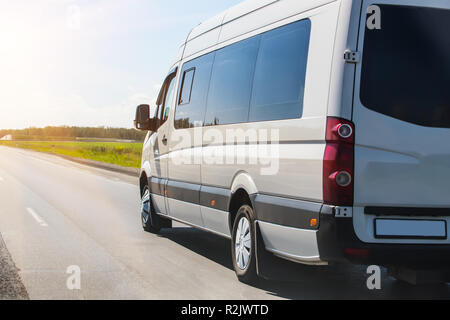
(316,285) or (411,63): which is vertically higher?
(411,63)

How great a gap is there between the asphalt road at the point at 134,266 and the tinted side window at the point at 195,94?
5.46 ft

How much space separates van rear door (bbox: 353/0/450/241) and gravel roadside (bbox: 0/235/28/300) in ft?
9.91

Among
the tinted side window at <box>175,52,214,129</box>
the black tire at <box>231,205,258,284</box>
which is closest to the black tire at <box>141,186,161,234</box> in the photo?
the tinted side window at <box>175,52,214,129</box>

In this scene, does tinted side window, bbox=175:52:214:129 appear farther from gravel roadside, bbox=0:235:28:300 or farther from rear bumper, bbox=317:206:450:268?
rear bumper, bbox=317:206:450:268

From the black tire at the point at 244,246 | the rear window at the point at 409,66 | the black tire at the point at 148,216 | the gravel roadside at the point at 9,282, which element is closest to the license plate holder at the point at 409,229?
the rear window at the point at 409,66

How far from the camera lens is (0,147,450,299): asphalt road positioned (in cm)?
629

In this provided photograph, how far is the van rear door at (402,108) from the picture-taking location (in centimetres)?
536

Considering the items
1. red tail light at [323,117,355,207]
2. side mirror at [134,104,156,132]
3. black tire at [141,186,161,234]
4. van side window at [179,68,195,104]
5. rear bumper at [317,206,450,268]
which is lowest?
black tire at [141,186,161,234]

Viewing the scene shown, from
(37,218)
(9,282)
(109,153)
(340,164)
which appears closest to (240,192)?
(340,164)

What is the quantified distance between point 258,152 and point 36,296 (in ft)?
7.78

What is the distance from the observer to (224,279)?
691 cm

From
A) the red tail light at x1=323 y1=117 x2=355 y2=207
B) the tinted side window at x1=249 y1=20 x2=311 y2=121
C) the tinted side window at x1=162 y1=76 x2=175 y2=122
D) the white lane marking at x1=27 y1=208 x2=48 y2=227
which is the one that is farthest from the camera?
the white lane marking at x1=27 y1=208 x2=48 y2=227

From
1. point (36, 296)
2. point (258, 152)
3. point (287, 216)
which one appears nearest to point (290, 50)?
point (258, 152)
